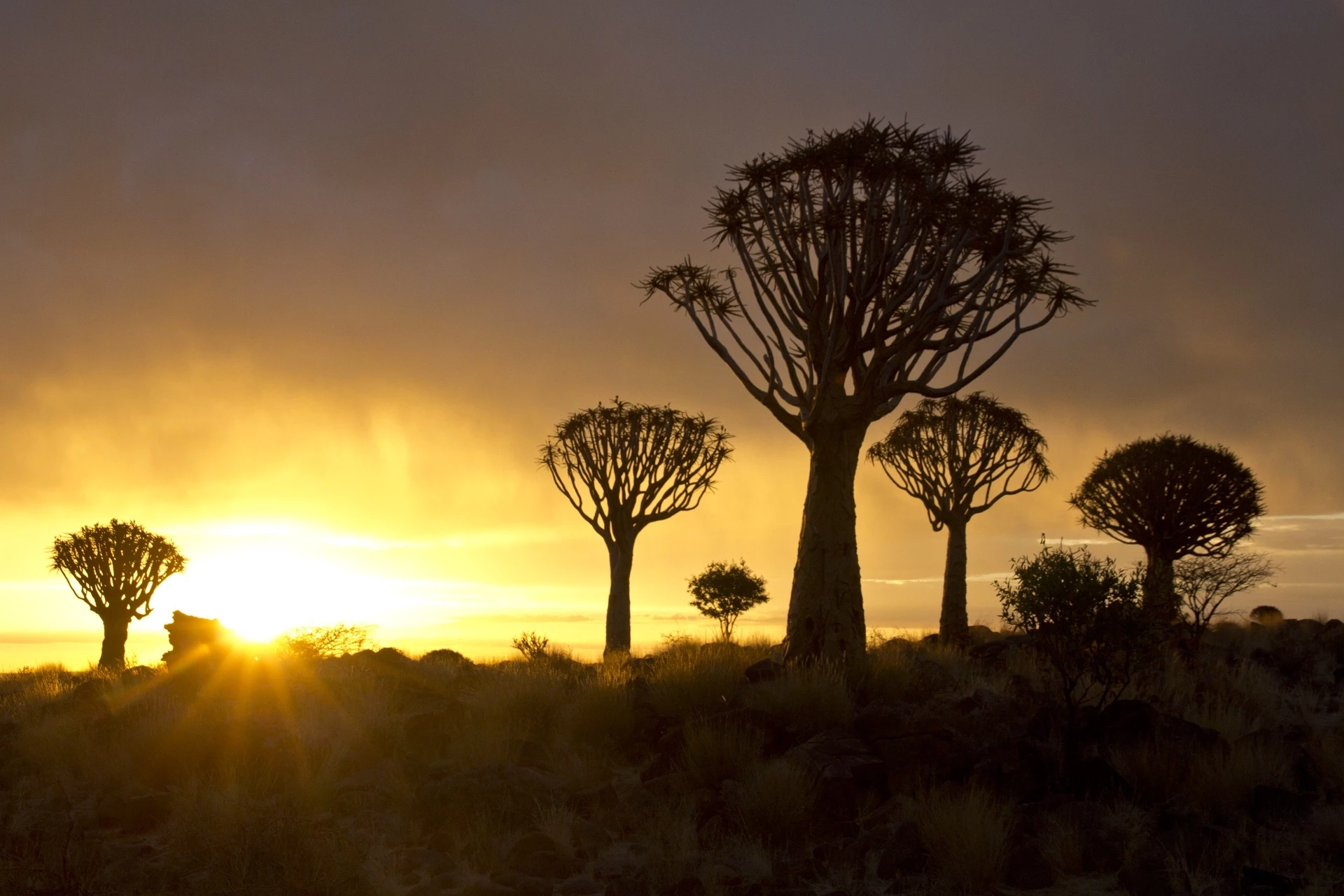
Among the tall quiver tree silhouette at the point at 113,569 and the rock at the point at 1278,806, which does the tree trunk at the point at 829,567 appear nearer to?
the rock at the point at 1278,806

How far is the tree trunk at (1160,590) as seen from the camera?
14.5 meters

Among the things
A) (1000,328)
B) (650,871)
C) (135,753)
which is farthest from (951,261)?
(135,753)

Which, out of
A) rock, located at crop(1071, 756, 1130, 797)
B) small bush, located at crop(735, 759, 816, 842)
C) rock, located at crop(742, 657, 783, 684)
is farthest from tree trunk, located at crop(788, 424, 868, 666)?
small bush, located at crop(735, 759, 816, 842)

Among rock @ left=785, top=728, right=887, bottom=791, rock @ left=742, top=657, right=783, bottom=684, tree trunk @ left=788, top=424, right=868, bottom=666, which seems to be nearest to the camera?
rock @ left=785, top=728, right=887, bottom=791

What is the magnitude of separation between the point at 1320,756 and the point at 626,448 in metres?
19.7

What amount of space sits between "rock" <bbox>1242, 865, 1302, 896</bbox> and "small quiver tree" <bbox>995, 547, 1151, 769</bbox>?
3321mm

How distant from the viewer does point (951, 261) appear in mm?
15852

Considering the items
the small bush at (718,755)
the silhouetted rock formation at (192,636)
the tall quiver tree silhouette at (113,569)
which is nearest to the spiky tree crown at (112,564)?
the tall quiver tree silhouette at (113,569)

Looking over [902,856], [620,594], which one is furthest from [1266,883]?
[620,594]

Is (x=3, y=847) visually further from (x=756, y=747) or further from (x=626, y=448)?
(x=626, y=448)

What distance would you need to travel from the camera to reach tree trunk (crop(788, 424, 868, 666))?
15.5 m

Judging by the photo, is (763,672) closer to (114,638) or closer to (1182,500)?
(1182,500)

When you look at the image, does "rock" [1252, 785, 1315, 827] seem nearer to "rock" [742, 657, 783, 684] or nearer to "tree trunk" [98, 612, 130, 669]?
"rock" [742, 657, 783, 684]

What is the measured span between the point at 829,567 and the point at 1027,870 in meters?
6.63
